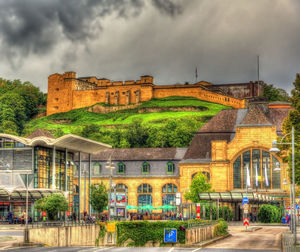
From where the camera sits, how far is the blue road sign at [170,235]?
4953cm

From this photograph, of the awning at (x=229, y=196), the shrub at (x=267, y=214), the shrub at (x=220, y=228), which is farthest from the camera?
the shrub at (x=267, y=214)

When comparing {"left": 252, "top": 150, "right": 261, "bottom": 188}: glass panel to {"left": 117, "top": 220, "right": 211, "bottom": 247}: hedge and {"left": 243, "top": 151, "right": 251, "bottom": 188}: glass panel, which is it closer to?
{"left": 243, "top": 151, "right": 251, "bottom": 188}: glass panel

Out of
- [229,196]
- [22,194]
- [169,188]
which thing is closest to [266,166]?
[229,196]

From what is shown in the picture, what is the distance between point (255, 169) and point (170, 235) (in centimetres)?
5479

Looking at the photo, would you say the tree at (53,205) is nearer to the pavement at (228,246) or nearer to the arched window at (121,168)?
the pavement at (228,246)

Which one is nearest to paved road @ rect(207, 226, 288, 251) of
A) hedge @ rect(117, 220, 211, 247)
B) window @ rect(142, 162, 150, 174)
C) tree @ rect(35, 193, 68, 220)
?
hedge @ rect(117, 220, 211, 247)

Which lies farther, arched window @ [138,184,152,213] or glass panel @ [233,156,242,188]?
arched window @ [138,184,152,213]

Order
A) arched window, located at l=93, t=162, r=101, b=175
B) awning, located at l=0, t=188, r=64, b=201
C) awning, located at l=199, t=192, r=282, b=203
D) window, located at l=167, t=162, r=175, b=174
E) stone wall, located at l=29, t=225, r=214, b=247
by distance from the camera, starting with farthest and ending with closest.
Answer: arched window, located at l=93, t=162, r=101, b=175
window, located at l=167, t=162, r=175, b=174
awning, located at l=199, t=192, r=282, b=203
awning, located at l=0, t=188, r=64, b=201
stone wall, located at l=29, t=225, r=214, b=247

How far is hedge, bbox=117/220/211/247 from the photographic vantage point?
50062 mm

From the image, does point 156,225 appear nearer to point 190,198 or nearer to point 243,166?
point 190,198

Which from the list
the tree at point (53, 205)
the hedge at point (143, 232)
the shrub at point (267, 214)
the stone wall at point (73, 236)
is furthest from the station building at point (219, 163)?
the hedge at point (143, 232)

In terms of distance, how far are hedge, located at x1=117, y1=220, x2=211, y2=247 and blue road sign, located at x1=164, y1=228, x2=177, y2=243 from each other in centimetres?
30

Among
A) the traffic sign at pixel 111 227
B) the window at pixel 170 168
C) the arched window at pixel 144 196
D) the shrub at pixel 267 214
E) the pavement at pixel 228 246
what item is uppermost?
the window at pixel 170 168

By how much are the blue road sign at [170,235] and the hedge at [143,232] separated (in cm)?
30
